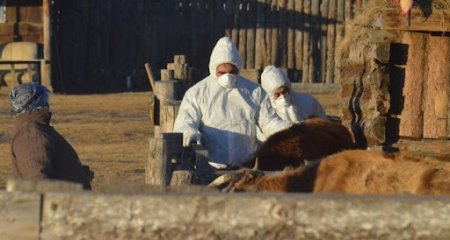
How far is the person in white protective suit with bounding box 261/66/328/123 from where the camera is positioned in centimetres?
1043

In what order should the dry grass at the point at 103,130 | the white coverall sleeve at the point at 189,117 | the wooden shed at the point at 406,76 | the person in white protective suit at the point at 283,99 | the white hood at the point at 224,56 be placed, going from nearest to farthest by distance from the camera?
the wooden shed at the point at 406,76, the white coverall sleeve at the point at 189,117, the white hood at the point at 224,56, the person in white protective suit at the point at 283,99, the dry grass at the point at 103,130

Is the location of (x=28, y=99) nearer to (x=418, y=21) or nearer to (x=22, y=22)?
(x=418, y=21)

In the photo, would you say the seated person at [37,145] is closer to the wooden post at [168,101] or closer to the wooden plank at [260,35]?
the wooden post at [168,101]

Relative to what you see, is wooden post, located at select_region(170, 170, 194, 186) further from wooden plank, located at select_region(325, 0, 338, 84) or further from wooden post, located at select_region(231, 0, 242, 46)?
wooden post, located at select_region(231, 0, 242, 46)

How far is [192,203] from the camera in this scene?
337cm

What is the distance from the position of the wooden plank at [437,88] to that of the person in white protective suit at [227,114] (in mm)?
1074

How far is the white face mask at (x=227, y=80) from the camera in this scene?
9188 mm

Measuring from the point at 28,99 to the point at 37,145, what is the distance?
0.35 metres

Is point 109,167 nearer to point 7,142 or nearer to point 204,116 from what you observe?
point 7,142

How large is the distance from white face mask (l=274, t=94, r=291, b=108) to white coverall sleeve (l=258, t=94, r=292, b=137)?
1.24 metres

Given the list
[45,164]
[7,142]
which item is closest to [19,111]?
[45,164]

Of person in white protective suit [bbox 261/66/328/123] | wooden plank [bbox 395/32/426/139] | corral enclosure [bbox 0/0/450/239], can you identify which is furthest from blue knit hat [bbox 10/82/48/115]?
person in white protective suit [bbox 261/66/328/123]

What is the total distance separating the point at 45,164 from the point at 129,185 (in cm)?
303

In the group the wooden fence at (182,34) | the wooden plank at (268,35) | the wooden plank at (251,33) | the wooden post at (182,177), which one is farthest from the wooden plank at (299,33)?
the wooden post at (182,177)
